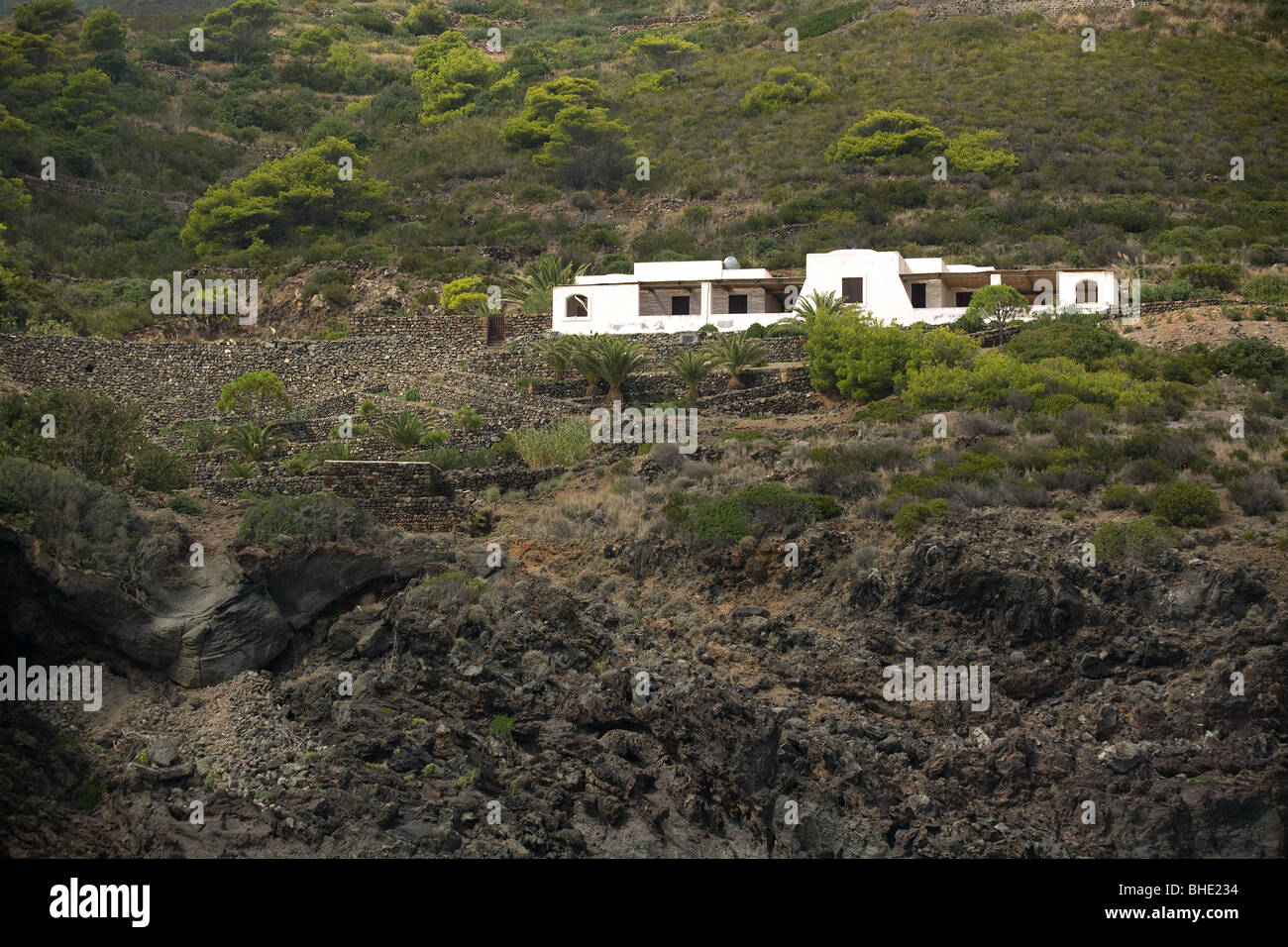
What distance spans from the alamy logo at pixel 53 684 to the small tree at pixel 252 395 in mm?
14696

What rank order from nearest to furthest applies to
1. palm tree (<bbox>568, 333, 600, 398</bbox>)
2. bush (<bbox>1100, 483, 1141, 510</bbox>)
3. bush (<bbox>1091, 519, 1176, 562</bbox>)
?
bush (<bbox>1091, 519, 1176, 562</bbox>) < bush (<bbox>1100, 483, 1141, 510</bbox>) < palm tree (<bbox>568, 333, 600, 398</bbox>)

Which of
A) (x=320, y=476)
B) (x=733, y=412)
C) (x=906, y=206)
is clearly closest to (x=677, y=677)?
(x=320, y=476)

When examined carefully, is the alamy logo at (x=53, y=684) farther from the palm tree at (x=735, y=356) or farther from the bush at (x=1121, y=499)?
the palm tree at (x=735, y=356)

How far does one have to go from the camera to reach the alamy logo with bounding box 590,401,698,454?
127ft

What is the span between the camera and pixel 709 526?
32.3 m

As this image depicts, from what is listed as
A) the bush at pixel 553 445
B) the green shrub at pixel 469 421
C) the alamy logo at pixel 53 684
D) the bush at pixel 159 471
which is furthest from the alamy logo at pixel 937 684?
the bush at pixel 159 471

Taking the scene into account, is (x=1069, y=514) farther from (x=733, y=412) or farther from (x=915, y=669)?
(x=733, y=412)

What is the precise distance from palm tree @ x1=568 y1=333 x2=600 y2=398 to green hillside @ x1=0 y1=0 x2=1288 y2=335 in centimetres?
1433

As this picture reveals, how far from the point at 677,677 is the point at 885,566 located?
16.3 ft

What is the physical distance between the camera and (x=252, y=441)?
36.9 m

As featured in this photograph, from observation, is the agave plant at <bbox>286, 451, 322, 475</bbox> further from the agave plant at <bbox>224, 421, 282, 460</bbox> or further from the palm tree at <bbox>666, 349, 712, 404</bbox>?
the palm tree at <bbox>666, 349, 712, 404</bbox>

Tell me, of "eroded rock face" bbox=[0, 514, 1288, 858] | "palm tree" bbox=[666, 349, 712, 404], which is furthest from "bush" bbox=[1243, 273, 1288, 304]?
"eroded rock face" bbox=[0, 514, 1288, 858]

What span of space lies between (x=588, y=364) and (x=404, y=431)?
21.6 feet

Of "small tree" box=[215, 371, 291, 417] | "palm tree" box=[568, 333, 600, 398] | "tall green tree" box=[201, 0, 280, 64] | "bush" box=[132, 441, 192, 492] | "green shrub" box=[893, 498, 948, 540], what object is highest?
"tall green tree" box=[201, 0, 280, 64]
